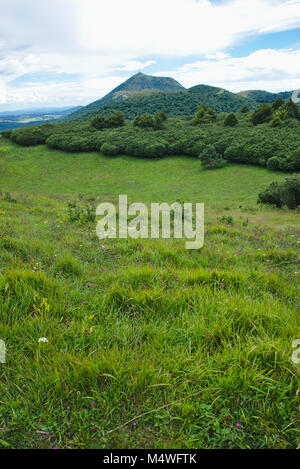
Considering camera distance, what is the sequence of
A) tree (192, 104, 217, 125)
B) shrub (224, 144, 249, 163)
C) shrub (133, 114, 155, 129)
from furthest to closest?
tree (192, 104, 217, 125)
shrub (133, 114, 155, 129)
shrub (224, 144, 249, 163)

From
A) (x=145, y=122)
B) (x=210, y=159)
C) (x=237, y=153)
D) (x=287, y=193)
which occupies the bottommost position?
(x=287, y=193)

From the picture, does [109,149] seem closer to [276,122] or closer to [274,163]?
[274,163]

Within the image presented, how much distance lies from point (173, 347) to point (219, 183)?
107 ft

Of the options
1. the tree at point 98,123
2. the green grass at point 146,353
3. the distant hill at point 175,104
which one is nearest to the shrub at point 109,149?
the tree at point 98,123

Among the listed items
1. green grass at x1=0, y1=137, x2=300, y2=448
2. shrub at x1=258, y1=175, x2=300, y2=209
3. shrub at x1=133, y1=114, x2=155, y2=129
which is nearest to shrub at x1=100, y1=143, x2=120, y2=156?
shrub at x1=133, y1=114, x2=155, y2=129

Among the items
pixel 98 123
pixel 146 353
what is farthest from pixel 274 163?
pixel 98 123

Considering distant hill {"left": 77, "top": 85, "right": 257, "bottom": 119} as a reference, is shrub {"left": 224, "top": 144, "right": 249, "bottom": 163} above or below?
below

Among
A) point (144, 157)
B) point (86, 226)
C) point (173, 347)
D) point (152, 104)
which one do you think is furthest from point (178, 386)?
point (152, 104)

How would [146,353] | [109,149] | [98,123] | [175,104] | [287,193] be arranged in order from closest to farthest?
[146,353] < [287,193] < [109,149] < [98,123] < [175,104]

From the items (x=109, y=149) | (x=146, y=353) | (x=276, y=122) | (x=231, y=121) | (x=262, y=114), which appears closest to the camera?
(x=146, y=353)

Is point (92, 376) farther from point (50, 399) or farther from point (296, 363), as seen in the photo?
point (296, 363)

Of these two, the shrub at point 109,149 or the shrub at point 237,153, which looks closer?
the shrub at point 237,153

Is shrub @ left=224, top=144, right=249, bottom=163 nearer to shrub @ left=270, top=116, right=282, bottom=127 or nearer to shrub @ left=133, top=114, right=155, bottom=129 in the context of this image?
shrub @ left=270, top=116, right=282, bottom=127

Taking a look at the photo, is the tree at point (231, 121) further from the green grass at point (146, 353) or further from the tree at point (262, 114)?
the green grass at point (146, 353)
